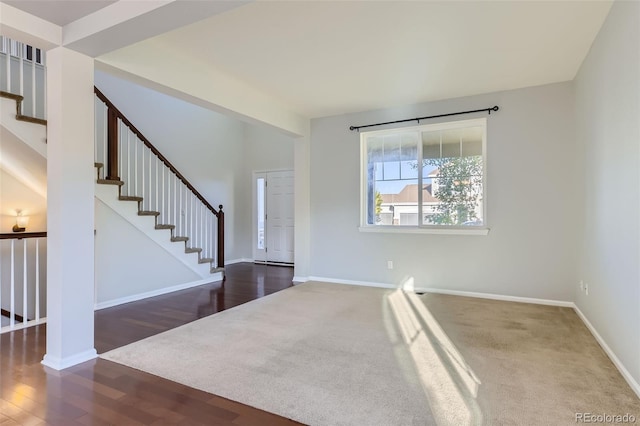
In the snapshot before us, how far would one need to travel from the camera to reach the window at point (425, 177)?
458cm

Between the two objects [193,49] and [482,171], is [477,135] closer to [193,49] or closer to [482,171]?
[482,171]

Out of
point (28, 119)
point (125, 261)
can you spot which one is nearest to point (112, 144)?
point (28, 119)

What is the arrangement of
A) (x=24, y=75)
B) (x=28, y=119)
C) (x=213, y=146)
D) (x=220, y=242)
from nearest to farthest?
(x=28, y=119) < (x=24, y=75) < (x=220, y=242) < (x=213, y=146)

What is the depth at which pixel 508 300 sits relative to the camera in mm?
4270

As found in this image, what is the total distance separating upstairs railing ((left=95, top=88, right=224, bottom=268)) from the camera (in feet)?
14.8

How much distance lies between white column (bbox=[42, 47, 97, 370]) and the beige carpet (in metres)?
0.43

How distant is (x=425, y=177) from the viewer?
4859 millimetres

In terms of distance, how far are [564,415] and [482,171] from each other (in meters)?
3.21

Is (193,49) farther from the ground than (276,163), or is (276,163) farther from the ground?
(193,49)

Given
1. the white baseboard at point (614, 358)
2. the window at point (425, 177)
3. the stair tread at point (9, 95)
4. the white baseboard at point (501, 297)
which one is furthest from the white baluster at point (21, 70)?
the white baseboard at point (614, 358)

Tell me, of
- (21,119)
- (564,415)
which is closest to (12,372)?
(21,119)

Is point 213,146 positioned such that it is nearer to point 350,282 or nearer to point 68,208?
point 350,282

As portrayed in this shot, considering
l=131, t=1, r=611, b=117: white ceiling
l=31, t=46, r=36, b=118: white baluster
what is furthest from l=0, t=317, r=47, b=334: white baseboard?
l=131, t=1, r=611, b=117: white ceiling

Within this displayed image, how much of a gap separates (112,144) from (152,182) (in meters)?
0.86
